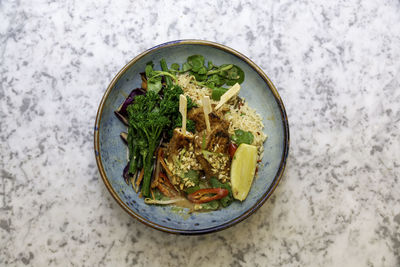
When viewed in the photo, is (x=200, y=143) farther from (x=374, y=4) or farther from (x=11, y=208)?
(x=374, y=4)

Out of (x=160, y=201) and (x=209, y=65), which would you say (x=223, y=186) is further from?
(x=209, y=65)

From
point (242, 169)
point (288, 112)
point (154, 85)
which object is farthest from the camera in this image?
point (288, 112)

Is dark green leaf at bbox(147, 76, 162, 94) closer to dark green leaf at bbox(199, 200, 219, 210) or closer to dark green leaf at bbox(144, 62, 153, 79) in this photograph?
dark green leaf at bbox(144, 62, 153, 79)

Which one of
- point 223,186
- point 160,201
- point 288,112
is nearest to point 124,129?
point 160,201

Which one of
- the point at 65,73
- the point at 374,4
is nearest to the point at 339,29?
the point at 374,4

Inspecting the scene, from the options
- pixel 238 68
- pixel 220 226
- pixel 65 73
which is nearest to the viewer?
pixel 220 226

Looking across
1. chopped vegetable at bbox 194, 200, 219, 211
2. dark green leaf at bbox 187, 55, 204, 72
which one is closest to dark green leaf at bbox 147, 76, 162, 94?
dark green leaf at bbox 187, 55, 204, 72
